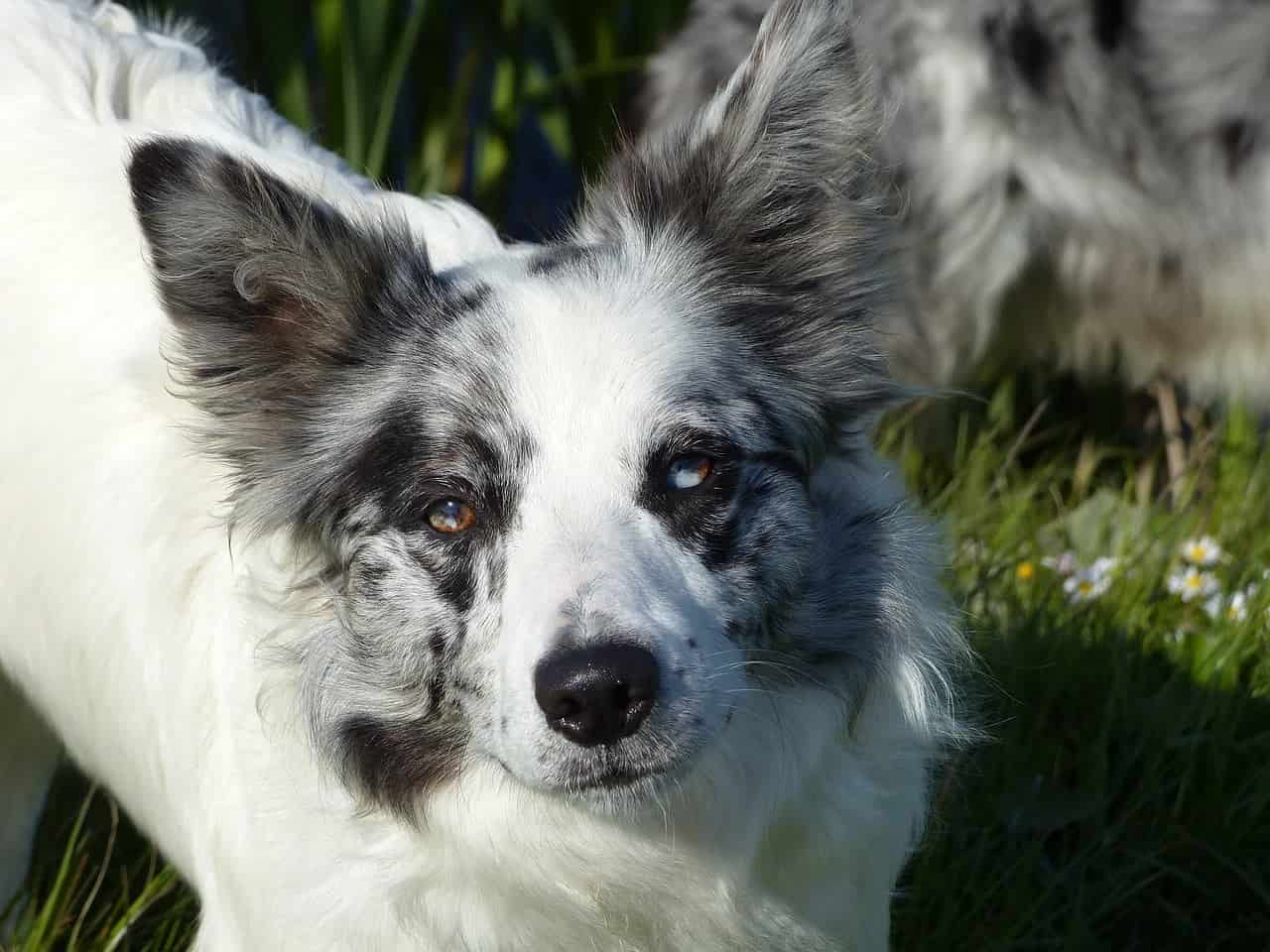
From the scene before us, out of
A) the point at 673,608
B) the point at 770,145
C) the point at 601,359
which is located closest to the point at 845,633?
the point at 673,608

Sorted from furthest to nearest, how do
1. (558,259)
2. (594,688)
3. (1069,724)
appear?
(1069,724) → (558,259) → (594,688)

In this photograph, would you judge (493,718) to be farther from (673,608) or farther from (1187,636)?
Result: (1187,636)

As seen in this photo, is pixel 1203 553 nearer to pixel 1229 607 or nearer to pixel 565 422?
pixel 1229 607

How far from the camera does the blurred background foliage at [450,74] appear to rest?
5254mm

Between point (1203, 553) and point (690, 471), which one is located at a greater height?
point (690, 471)

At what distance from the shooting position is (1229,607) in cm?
376

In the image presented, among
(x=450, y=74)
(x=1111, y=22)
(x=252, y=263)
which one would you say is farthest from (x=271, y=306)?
(x=450, y=74)

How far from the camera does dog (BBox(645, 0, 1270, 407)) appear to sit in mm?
4184

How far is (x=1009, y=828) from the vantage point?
337 centimetres

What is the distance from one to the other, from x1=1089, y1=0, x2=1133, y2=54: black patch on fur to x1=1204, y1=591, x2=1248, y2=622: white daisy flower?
1.51 meters

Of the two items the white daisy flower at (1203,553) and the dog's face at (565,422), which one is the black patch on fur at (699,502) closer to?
the dog's face at (565,422)

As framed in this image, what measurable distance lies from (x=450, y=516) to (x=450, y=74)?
12.4ft

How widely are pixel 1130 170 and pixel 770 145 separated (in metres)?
2.09

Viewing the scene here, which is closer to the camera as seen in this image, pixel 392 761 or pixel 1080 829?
pixel 392 761
